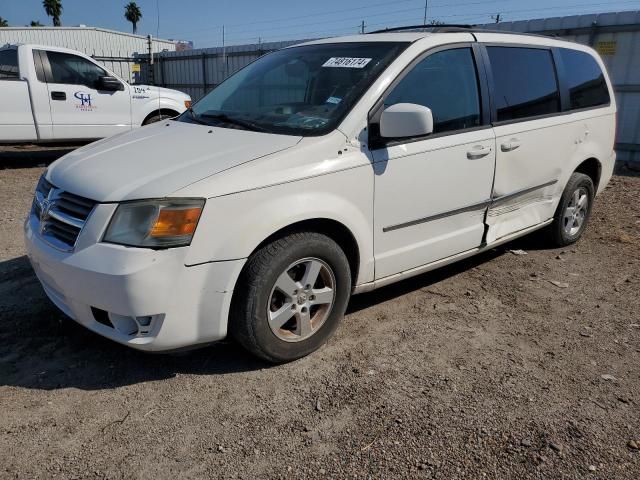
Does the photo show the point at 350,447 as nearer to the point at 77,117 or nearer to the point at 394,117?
the point at 394,117

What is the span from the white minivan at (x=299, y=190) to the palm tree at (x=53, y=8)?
79.2 meters

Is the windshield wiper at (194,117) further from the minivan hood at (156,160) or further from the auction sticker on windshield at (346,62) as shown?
the auction sticker on windshield at (346,62)

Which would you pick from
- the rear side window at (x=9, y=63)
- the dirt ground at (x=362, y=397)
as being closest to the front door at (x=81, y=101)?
the rear side window at (x=9, y=63)

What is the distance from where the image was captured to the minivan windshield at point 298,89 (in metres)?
3.16

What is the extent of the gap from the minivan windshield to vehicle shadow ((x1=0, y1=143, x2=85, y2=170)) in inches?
261

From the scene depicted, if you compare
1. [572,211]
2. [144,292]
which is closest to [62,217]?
[144,292]

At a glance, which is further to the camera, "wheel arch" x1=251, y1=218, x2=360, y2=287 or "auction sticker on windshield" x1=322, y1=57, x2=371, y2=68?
"auction sticker on windshield" x1=322, y1=57, x2=371, y2=68

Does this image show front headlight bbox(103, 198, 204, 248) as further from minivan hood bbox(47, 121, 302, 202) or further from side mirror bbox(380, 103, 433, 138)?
side mirror bbox(380, 103, 433, 138)

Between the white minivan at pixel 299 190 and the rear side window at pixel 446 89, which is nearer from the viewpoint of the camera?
the white minivan at pixel 299 190

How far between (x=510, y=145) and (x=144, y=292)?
9.10 feet

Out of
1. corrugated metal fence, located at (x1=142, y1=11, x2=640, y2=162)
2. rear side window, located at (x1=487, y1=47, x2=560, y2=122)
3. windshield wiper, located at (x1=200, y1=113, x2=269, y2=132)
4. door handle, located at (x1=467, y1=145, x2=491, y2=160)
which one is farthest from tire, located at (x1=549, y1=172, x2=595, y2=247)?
corrugated metal fence, located at (x1=142, y1=11, x2=640, y2=162)

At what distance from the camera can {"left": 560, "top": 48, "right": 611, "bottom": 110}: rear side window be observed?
15.2ft

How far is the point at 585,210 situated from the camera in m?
5.27

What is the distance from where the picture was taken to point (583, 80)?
4.80 m
